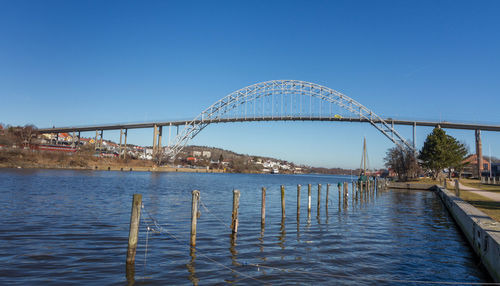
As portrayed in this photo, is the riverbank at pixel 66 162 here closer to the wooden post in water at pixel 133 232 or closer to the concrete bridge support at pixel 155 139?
the concrete bridge support at pixel 155 139

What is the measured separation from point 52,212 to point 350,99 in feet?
183

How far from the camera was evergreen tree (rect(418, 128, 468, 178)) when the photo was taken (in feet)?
135

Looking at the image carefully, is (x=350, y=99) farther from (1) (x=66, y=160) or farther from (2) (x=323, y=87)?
(1) (x=66, y=160)

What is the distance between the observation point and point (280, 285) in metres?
6.04

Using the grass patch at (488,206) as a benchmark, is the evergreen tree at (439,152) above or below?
above

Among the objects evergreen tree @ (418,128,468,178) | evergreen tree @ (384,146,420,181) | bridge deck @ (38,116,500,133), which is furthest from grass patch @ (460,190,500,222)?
bridge deck @ (38,116,500,133)

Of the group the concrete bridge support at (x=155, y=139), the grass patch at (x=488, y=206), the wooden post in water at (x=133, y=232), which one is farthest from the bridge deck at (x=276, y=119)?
the wooden post in water at (x=133, y=232)

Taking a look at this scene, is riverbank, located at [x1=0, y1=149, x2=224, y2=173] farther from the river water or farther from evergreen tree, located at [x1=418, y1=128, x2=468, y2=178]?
evergreen tree, located at [x1=418, y1=128, x2=468, y2=178]

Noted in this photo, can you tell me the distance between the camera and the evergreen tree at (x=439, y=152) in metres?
41.1

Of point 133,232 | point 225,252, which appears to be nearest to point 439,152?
point 225,252

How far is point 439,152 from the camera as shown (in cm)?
4119

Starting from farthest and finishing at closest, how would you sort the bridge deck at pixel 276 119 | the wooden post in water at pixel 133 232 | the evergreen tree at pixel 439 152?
the bridge deck at pixel 276 119
the evergreen tree at pixel 439 152
the wooden post in water at pixel 133 232

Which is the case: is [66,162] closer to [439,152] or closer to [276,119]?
[276,119]

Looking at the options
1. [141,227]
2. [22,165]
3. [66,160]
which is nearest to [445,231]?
[141,227]
